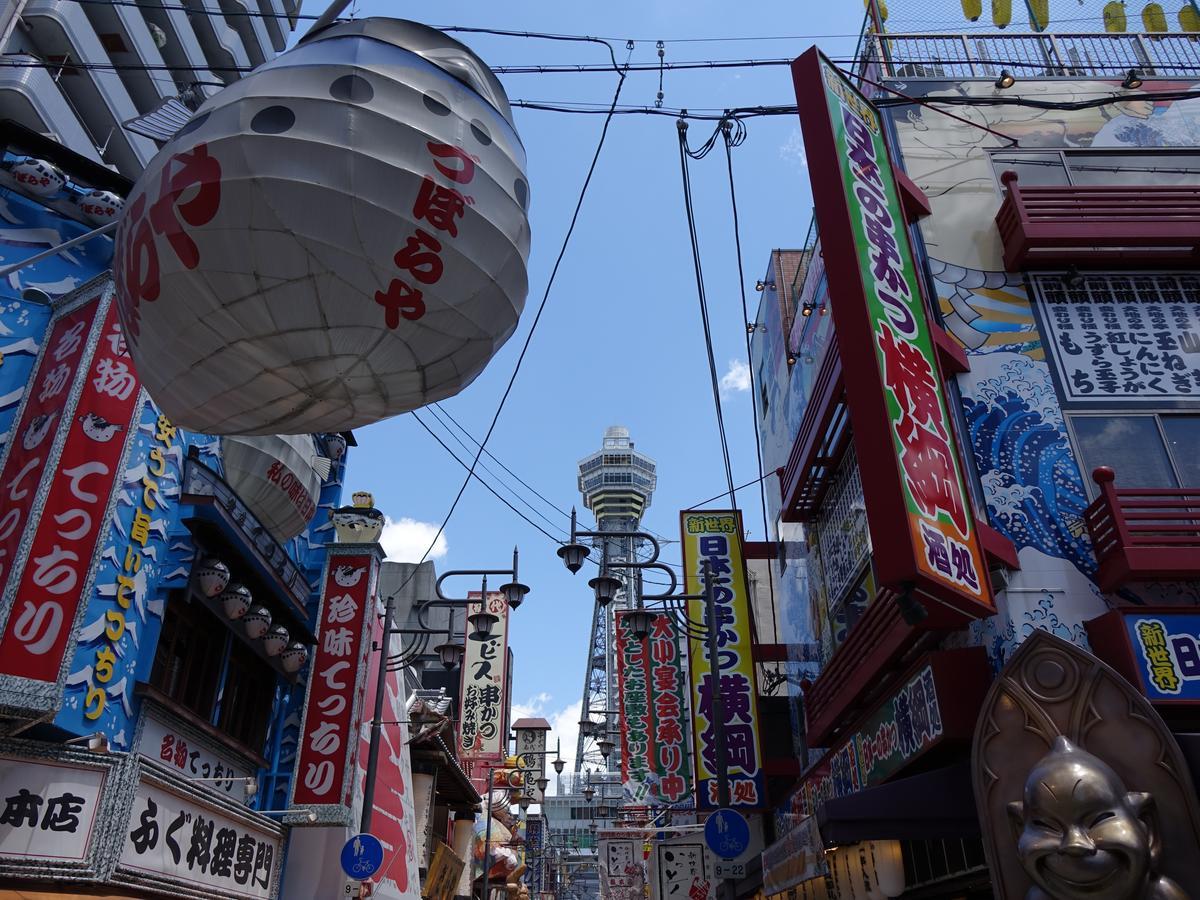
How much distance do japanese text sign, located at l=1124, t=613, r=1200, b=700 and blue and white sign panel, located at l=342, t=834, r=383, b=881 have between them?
10.6 meters

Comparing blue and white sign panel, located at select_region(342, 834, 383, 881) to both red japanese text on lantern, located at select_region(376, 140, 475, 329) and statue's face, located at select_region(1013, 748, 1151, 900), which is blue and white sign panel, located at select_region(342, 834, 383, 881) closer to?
statue's face, located at select_region(1013, 748, 1151, 900)

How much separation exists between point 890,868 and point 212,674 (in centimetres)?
1025

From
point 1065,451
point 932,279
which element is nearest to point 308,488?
point 932,279

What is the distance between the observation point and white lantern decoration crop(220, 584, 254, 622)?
12.4 meters

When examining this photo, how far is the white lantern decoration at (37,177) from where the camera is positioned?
445 inches

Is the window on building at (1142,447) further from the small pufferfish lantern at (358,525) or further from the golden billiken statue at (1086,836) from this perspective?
the small pufferfish lantern at (358,525)

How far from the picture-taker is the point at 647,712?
21703mm

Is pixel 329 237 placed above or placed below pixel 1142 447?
below

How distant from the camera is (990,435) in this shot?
10156mm

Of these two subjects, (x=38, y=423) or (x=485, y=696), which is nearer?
(x=38, y=423)

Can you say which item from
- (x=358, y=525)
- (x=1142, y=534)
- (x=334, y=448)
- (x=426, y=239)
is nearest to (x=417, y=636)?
(x=358, y=525)

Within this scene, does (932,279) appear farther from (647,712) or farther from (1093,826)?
(647,712)

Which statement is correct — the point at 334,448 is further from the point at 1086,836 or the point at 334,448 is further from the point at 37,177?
the point at 1086,836

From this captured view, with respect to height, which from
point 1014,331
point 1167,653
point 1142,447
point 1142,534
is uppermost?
point 1014,331
